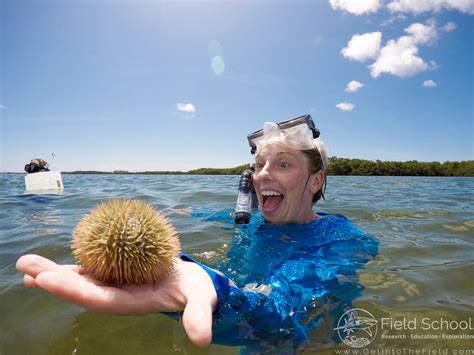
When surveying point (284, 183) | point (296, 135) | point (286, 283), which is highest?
point (296, 135)

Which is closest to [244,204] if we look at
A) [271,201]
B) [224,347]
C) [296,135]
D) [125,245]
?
[271,201]

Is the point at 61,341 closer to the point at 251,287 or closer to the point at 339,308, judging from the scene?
the point at 251,287

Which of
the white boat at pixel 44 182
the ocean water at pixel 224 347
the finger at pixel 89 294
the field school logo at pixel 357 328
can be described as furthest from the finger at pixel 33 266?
the white boat at pixel 44 182

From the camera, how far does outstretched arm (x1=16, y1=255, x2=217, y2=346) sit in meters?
1.28

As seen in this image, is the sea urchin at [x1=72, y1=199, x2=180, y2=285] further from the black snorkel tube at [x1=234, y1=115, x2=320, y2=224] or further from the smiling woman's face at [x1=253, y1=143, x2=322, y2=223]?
the black snorkel tube at [x1=234, y1=115, x2=320, y2=224]

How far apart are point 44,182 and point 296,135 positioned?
1136cm

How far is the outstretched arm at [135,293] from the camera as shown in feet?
4.21

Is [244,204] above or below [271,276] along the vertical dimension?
above

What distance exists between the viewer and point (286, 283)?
235 centimetres

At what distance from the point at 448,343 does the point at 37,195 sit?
1237 cm

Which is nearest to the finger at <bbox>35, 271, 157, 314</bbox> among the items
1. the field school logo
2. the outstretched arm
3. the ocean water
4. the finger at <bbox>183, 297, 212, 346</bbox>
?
the outstretched arm

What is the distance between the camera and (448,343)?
2443 mm

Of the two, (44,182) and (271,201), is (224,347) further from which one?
(44,182)

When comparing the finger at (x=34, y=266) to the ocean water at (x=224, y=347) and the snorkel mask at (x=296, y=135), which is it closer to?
the ocean water at (x=224, y=347)
